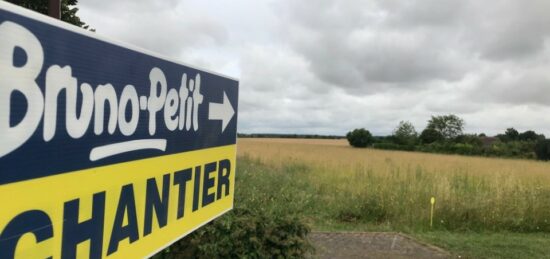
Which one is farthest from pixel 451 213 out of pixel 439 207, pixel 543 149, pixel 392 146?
pixel 392 146

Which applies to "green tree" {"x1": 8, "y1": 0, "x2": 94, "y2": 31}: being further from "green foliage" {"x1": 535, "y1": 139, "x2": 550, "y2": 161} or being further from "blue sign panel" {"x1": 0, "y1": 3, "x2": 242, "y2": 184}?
"green foliage" {"x1": 535, "y1": 139, "x2": 550, "y2": 161}

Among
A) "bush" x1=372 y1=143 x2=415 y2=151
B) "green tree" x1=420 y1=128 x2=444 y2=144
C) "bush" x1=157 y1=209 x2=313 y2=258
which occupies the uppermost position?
"green tree" x1=420 y1=128 x2=444 y2=144

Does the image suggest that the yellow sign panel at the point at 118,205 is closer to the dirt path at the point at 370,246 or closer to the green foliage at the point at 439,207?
the dirt path at the point at 370,246

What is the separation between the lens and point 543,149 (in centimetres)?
5544

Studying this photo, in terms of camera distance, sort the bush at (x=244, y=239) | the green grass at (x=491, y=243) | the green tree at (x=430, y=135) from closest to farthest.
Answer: the bush at (x=244, y=239) < the green grass at (x=491, y=243) < the green tree at (x=430, y=135)

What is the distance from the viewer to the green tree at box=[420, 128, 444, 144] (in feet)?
280

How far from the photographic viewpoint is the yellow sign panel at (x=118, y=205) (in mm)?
1354

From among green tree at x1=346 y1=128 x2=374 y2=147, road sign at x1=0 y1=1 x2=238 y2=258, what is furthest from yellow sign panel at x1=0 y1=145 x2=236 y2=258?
green tree at x1=346 y1=128 x2=374 y2=147

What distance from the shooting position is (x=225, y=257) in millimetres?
4363

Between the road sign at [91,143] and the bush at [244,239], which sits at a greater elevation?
the road sign at [91,143]

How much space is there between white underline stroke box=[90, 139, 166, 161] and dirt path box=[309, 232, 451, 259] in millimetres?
4860

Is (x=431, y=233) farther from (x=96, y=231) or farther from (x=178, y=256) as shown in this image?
(x=96, y=231)

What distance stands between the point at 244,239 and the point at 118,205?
2707 millimetres

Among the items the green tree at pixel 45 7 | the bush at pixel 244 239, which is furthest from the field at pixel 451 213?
the green tree at pixel 45 7
